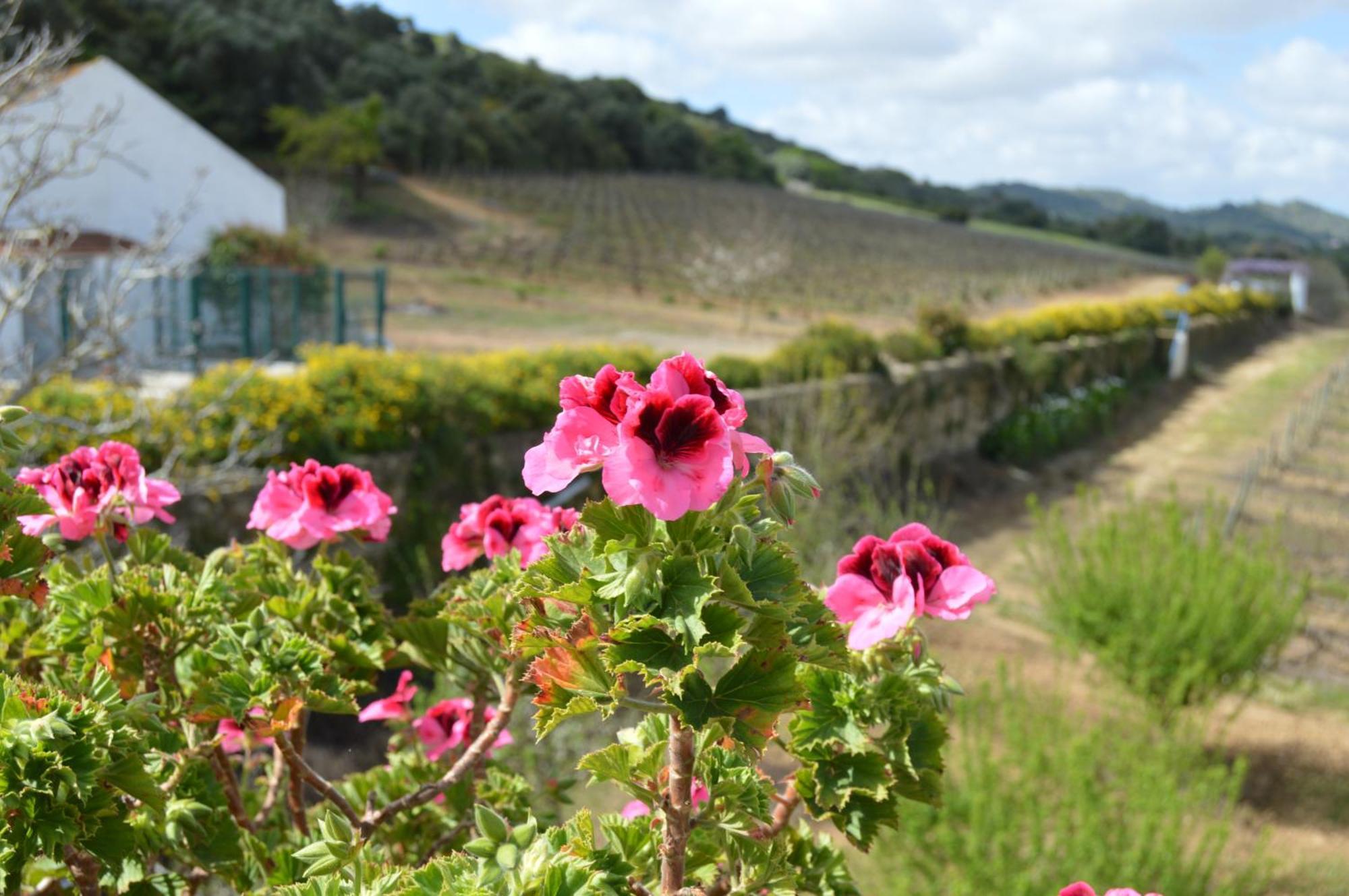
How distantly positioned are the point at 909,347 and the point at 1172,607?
7.89m

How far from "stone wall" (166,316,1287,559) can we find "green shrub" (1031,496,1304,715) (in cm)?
312

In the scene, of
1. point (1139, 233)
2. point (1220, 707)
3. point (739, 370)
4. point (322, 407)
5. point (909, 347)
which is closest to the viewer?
point (322, 407)

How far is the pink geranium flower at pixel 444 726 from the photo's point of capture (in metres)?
1.70

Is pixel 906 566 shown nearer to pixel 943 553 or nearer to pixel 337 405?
pixel 943 553

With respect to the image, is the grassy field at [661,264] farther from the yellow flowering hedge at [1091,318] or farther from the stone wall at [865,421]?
the stone wall at [865,421]

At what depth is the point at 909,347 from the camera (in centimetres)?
1345

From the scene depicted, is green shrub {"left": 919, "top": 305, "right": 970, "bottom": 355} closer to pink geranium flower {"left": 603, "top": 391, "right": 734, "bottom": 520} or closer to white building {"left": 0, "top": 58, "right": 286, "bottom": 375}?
white building {"left": 0, "top": 58, "right": 286, "bottom": 375}

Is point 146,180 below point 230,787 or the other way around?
the other way around

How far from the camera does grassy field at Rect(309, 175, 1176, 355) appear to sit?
30.2m

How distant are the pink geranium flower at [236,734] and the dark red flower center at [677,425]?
692 millimetres

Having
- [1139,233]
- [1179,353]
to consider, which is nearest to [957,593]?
[1179,353]

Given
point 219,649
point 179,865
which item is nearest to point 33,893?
point 179,865

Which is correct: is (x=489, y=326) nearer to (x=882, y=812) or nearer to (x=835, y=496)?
(x=835, y=496)

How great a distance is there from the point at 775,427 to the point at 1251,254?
75.0 m
